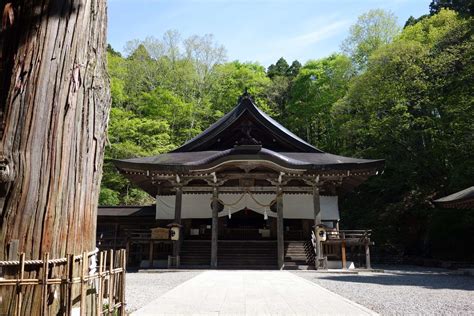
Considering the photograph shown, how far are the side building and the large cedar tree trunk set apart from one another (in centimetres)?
997

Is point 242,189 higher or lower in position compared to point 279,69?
lower

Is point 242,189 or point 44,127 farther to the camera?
point 242,189

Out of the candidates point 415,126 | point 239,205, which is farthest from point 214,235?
point 415,126

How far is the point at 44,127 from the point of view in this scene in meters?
2.16

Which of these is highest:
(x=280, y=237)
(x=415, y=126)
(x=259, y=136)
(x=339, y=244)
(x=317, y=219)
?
(x=415, y=126)

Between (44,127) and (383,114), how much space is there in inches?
800

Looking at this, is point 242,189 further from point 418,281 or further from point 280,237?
point 418,281

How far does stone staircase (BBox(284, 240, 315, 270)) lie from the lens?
481 inches

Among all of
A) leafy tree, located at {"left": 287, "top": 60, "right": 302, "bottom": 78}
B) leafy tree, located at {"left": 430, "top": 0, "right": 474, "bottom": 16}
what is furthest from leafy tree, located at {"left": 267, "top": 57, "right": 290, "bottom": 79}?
leafy tree, located at {"left": 430, "top": 0, "right": 474, "bottom": 16}

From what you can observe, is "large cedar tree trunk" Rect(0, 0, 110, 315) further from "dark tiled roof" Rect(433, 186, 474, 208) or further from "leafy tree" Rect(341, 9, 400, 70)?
"leafy tree" Rect(341, 9, 400, 70)

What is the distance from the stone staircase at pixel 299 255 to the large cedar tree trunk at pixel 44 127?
1074 cm

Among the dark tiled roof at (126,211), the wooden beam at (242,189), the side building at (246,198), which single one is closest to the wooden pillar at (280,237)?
the side building at (246,198)

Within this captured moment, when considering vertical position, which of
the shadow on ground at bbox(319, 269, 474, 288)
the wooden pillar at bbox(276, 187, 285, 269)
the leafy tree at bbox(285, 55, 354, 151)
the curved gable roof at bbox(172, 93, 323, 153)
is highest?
the leafy tree at bbox(285, 55, 354, 151)

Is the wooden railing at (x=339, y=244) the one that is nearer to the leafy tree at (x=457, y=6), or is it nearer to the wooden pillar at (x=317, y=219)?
the wooden pillar at (x=317, y=219)
